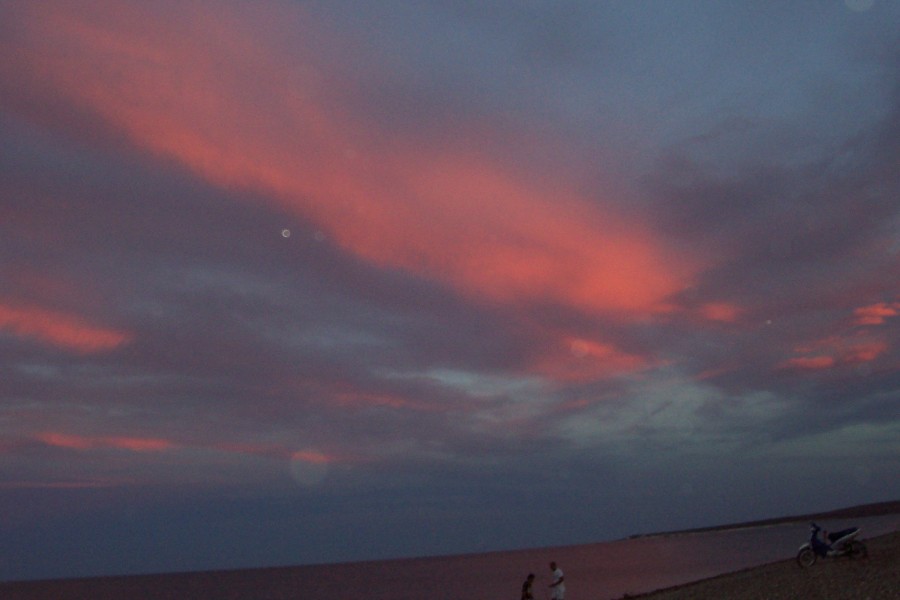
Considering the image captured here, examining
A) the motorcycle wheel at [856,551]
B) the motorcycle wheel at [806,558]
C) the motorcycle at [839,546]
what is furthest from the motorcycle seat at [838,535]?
the motorcycle wheel at [806,558]

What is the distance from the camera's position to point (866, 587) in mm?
26078

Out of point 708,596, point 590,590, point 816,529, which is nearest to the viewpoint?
point 708,596

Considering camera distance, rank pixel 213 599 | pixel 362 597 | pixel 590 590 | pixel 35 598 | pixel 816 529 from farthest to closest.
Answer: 1. pixel 35 598
2. pixel 213 599
3. pixel 362 597
4. pixel 590 590
5. pixel 816 529

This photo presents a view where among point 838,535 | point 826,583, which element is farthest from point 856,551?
point 826,583

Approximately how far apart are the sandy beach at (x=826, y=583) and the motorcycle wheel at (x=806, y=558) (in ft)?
1.19

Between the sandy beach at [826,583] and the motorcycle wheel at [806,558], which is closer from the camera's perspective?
the sandy beach at [826,583]

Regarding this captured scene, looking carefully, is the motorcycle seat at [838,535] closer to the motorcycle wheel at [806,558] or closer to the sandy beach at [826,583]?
the sandy beach at [826,583]

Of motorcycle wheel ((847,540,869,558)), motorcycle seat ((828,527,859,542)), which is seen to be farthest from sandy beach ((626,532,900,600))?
motorcycle seat ((828,527,859,542))

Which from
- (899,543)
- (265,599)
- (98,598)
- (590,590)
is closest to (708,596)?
(899,543)

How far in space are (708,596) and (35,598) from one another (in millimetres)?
153846

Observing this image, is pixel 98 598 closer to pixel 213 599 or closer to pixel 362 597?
pixel 213 599

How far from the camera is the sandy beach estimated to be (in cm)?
2575

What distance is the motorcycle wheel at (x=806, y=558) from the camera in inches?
1439

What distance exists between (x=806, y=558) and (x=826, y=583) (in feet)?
29.6
